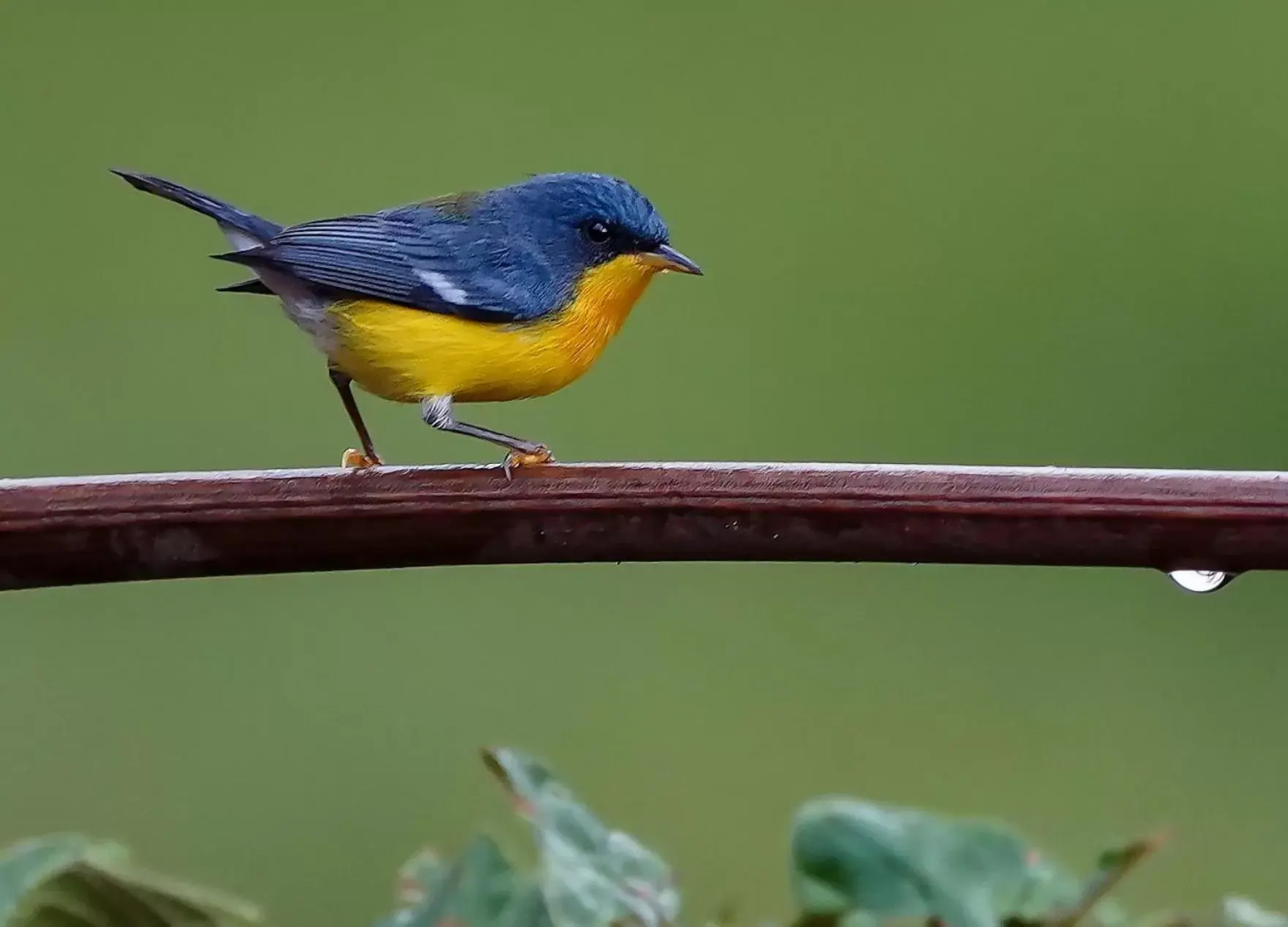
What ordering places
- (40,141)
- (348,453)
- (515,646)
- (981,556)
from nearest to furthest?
1. (981,556)
2. (348,453)
3. (515,646)
4. (40,141)

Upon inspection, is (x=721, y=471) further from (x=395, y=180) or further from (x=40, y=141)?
(x=40, y=141)

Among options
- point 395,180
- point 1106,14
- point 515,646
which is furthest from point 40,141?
point 1106,14

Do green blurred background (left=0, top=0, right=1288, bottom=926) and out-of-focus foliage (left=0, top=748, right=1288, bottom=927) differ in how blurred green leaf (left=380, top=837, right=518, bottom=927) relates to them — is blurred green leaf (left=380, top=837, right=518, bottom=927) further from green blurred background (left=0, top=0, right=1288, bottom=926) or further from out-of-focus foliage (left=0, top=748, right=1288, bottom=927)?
green blurred background (left=0, top=0, right=1288, bottom=926)

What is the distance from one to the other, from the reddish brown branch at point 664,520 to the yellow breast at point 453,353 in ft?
1.18

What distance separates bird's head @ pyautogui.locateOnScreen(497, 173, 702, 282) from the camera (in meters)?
1.12

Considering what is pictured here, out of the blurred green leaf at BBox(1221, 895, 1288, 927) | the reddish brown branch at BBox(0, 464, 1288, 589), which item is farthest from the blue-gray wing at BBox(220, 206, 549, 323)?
the blurred green leaf at BBox(1221, 895, 1288, 927)

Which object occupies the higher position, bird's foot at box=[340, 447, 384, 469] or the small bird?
the small bird

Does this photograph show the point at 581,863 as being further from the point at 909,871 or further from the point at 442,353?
the point at 442,353

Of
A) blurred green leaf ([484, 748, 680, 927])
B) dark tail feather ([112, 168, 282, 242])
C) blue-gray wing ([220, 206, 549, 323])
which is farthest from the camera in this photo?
blue-gray wing ([220, 206, 549, 323])

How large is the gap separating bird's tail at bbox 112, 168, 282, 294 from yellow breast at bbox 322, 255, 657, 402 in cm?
7

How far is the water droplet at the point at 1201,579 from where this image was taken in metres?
0.70

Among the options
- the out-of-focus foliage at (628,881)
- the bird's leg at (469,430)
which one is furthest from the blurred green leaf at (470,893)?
the bird's leg at (469,430)

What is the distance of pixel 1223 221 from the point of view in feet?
7.20

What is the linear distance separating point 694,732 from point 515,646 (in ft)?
0.84
